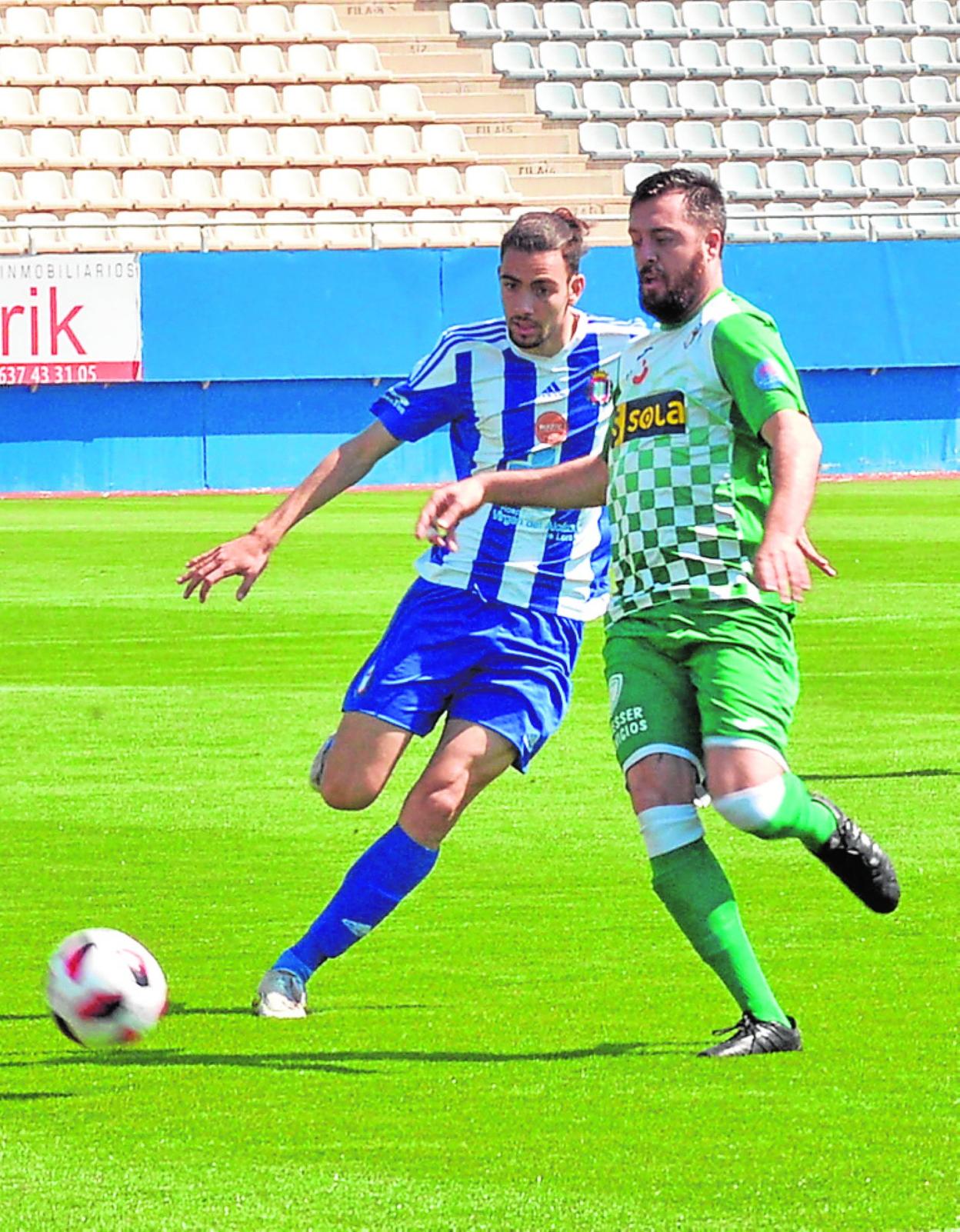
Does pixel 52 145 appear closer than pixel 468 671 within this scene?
No

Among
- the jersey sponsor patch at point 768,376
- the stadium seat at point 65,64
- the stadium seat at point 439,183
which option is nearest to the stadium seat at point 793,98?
the stadium seat at point 439,183

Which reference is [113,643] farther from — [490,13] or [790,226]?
[490,13]

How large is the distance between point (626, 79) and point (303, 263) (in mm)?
8140

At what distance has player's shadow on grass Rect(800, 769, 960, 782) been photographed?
9.52 m

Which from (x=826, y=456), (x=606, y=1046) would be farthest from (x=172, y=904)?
(x=826, y=456)

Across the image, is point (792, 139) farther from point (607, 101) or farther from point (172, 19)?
point (172, 19)

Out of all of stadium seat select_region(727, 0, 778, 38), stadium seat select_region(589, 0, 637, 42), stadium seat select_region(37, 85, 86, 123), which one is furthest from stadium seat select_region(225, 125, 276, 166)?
stadium seat select_region(727, 0, 778, 38)

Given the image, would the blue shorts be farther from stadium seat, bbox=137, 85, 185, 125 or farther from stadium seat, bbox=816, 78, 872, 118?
stadium seat, bbox=816, 78, 872, 118

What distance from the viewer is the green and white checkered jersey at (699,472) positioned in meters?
5.31

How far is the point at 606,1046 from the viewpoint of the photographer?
17.8ft

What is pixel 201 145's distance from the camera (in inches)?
1228

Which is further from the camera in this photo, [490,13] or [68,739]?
[490,13]

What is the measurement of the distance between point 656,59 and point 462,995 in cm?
3011

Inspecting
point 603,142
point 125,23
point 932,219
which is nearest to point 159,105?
point 125,23
